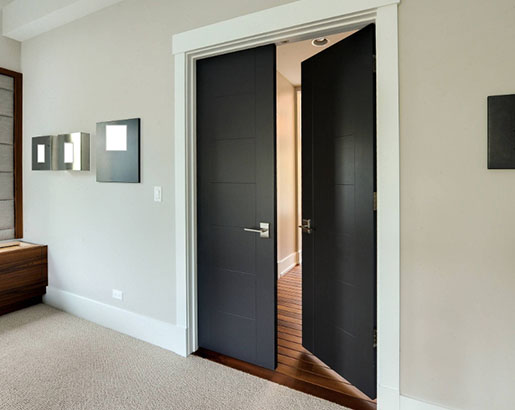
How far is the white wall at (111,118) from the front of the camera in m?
2.35

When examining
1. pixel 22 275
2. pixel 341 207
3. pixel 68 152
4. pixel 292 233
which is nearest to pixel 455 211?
pixel 341 207

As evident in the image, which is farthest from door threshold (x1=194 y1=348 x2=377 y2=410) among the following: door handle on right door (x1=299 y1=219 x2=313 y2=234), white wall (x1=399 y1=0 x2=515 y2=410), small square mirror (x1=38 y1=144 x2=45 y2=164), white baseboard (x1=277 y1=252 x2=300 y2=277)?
small square mirror (x1=38 y1=144 x2=45 y2=164)

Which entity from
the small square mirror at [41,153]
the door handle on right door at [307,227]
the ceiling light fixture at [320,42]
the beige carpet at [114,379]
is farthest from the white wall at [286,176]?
the small square mirror at [41,153]

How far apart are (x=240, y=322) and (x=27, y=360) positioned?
1.58m

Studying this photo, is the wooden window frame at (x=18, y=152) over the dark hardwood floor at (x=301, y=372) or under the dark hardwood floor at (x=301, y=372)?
over

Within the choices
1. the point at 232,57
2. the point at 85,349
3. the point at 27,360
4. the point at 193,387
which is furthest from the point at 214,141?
the point at 27,360

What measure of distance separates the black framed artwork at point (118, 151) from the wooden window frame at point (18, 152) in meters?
1.37

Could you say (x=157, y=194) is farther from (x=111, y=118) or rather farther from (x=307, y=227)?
(x=307, y=227)

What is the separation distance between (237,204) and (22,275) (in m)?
2.46

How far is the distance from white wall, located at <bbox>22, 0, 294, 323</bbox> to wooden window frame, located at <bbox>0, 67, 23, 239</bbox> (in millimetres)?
77

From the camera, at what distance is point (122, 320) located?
2646mm

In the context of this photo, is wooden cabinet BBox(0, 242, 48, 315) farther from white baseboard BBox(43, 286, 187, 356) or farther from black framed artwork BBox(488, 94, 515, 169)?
black framed artwork BBox(488, 94, 515, 169)

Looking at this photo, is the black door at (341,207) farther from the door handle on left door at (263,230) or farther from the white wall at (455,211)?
the door handle on left door at (263,230)

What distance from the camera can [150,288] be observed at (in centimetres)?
249
